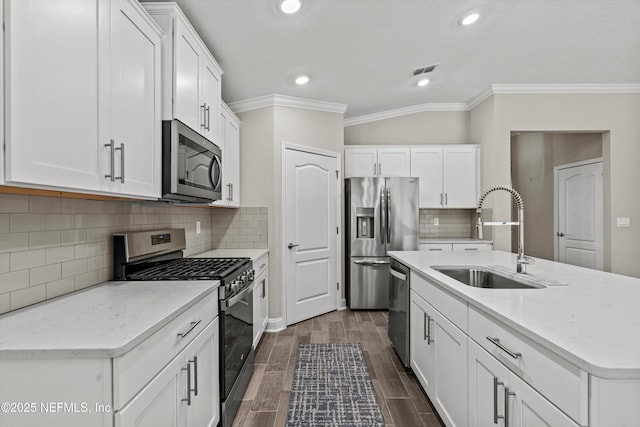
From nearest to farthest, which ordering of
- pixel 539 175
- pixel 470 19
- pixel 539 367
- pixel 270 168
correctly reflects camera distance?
pixel 539 367 < pixel 470 19 < pixel 270 168 < pixel 539 175

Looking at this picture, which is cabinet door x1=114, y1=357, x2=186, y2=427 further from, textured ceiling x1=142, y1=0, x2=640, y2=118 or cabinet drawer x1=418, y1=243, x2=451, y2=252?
cabinet drawer x1=418, y1=243, x2=451, y2=252

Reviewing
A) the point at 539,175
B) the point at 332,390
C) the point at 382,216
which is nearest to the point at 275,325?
the point at 332,390

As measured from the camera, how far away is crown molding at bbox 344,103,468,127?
4.82 m

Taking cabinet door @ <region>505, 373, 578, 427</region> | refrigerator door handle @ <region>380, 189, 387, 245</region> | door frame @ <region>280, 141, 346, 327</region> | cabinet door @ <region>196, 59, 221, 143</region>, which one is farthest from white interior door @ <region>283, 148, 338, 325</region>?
cabinet door @ <region>505, 373, 578, 427</region>

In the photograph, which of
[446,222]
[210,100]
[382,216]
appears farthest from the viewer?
[446,222]

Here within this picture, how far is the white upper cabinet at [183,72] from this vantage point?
1.85 metres

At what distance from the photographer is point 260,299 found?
3152mm

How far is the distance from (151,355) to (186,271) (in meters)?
0.94

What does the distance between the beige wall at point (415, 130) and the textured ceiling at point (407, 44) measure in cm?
73

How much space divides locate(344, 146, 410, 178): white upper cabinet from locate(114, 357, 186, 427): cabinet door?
11.6ft

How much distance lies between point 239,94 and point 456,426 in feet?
11.3

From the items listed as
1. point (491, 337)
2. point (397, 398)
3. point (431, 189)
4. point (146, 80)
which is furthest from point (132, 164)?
point (431, 189)

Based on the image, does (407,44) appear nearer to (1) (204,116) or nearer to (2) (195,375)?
(1) (204,116)

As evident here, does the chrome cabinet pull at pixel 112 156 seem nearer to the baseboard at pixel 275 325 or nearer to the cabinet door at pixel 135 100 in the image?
the cabinet door at pixel 135 100
